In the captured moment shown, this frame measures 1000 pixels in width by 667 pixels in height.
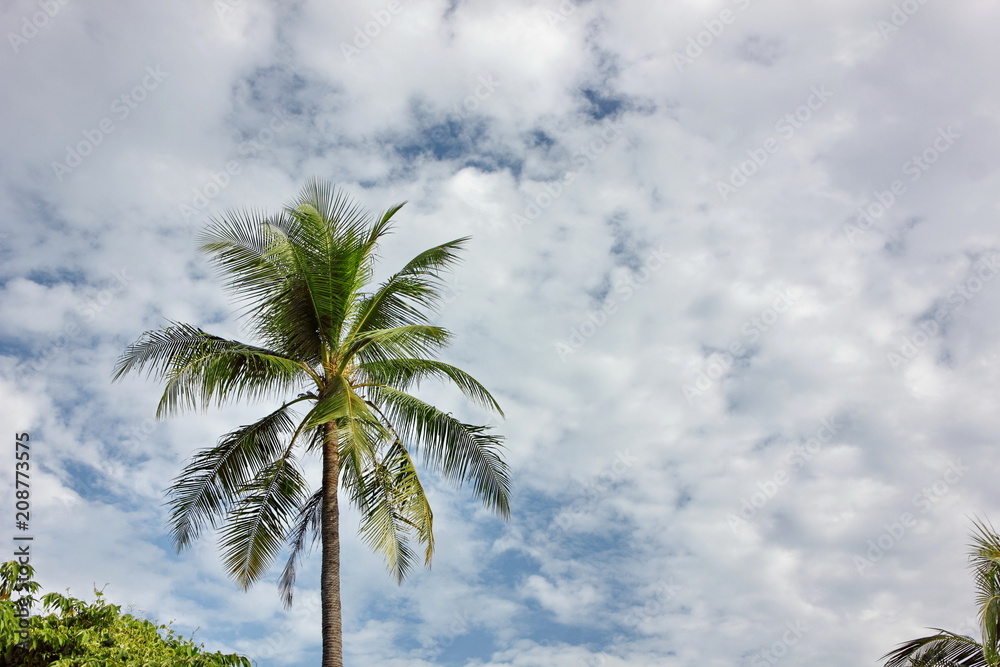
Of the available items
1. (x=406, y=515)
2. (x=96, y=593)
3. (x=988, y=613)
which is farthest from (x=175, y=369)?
(x=988, y=613)

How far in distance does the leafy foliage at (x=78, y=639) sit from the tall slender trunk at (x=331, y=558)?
5.39 feet

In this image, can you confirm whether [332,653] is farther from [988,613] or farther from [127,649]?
[988,613]

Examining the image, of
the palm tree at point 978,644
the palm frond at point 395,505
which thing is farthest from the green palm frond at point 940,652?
the palm frond at point 395,505

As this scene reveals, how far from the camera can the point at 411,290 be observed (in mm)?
14852

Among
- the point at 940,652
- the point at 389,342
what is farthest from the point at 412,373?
the point at 940,652

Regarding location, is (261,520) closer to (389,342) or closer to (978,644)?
(389,342)

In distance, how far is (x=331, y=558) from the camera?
12992mm

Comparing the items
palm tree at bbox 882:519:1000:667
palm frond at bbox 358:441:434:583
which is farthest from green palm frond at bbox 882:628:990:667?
palm frond at bbox 358:441:434:583

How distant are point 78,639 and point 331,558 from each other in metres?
3.54

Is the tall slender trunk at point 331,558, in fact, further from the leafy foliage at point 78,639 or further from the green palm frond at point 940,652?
the green palm frond at point 940,652

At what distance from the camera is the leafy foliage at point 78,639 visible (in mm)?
11383

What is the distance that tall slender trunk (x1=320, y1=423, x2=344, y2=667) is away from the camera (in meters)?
12.4

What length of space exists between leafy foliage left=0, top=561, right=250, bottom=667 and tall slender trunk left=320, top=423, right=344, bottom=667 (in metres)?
1.64

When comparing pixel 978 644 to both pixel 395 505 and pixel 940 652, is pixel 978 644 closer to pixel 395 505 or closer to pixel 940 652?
pixel 940 652
